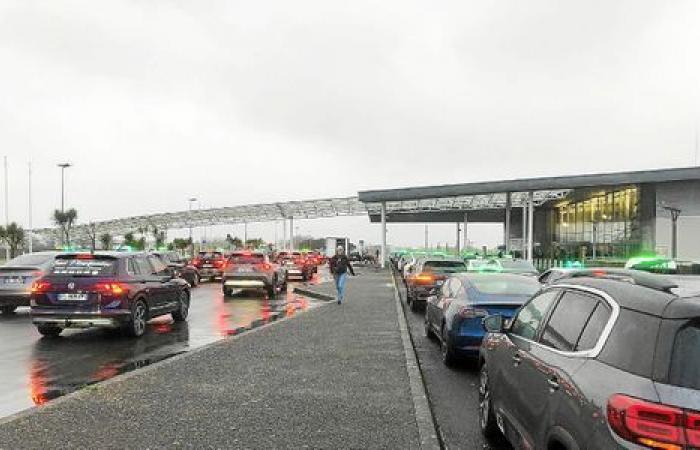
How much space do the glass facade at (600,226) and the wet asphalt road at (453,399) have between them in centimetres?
3991

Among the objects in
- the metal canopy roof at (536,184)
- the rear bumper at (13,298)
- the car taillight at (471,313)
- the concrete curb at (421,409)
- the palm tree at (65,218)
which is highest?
the metal canopy roof at (536,184)

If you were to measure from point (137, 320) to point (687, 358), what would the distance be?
1105 centimetres

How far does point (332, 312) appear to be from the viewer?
16.2 meters

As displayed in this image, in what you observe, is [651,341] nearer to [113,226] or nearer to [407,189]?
[407,189]

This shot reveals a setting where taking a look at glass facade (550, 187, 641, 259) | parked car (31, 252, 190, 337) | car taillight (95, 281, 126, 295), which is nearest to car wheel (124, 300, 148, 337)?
parked car (31, 252, 190, 337)

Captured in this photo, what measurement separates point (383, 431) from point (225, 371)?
3.15 m

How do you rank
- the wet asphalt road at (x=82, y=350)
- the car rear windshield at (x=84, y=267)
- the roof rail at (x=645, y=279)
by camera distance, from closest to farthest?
the roof rail at (x=645, y=279) < the wet asphalt road at (x=82, y=350) < the car rear windshield at (x=84, y=267)

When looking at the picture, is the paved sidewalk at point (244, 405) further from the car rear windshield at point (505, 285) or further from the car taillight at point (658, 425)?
the car taillight at point (658, 425)

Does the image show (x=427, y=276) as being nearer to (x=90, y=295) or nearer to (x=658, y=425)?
(x=90, y=295)

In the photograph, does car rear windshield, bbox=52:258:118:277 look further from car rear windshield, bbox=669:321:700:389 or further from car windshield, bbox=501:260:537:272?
car windshield, bbox=501:260:537:272

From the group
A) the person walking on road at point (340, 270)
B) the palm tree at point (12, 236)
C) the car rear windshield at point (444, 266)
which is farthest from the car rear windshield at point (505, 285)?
the palm tree at point (12, 236)

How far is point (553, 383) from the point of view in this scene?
3.82 m

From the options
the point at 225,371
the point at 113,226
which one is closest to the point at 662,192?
the point at 225,371

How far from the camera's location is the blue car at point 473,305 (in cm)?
917
